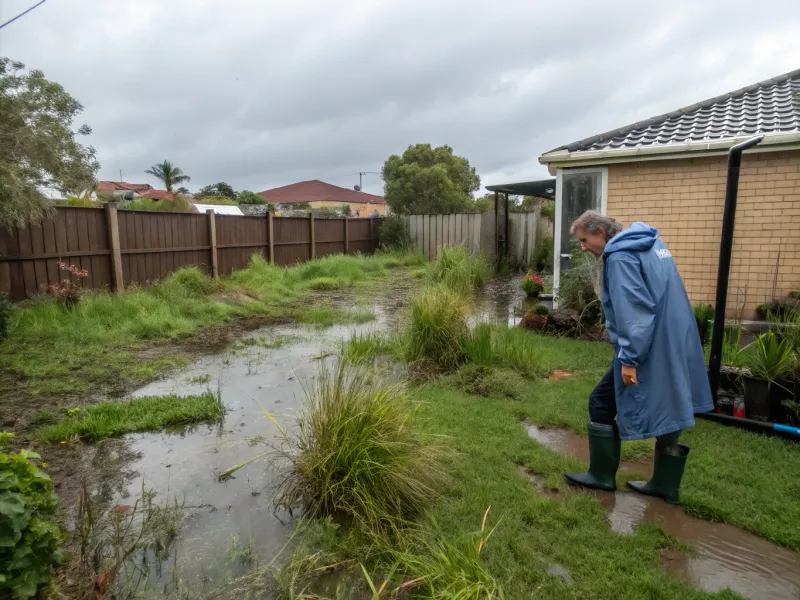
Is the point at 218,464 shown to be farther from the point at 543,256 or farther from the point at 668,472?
the point at 543,256

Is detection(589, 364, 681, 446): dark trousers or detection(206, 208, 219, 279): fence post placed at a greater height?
detection(206, 208, 219, 279): fence post

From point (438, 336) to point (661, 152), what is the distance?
390 centimetres

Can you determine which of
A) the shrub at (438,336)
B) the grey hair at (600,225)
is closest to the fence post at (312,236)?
the shrub at (438,336)

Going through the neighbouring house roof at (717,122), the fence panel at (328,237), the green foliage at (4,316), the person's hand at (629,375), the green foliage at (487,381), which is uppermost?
the neighbouring house roof at (717,122)

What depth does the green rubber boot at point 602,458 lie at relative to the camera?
3.02 m

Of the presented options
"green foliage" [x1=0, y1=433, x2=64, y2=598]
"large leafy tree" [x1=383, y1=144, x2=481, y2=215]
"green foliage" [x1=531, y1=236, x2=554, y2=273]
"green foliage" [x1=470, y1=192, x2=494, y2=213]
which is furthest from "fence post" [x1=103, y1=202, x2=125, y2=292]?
"green foliage" [x1=470, y1=192, x2=494, y2=213]

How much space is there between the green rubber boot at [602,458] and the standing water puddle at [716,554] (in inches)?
2.2

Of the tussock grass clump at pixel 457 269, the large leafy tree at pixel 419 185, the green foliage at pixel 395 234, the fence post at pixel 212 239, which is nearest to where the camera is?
the tussock grass clump at pixel 457 269

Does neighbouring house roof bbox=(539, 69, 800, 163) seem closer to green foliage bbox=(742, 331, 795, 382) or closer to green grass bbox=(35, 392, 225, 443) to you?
green foliage bbox=(742, 331, 795, 382)

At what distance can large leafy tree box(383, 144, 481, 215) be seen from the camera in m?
24.4

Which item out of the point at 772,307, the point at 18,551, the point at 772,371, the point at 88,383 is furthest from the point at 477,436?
the point at 772,307

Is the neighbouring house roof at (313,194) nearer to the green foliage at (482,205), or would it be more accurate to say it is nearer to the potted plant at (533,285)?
the green foliage at (482,205)

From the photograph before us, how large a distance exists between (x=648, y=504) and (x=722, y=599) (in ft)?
2.64

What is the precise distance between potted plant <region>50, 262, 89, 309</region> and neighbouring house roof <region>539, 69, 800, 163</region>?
7111 millimetres
